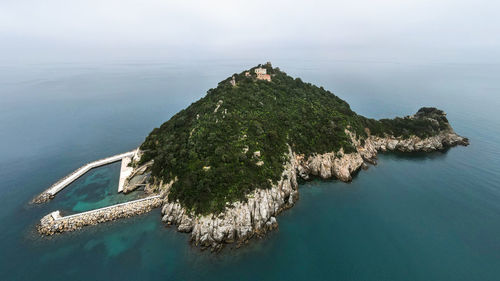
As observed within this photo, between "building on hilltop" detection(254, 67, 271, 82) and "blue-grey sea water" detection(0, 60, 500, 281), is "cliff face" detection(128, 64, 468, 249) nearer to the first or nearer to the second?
"blue-grey sea water" detection(0, 60, 500, 281)

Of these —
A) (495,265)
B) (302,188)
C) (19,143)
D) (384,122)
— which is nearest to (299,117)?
(302,188)

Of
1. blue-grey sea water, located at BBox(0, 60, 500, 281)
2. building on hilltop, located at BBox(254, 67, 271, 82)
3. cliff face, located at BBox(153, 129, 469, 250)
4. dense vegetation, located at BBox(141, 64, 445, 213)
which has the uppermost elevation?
building on hilltop, located at BBox(254, 67, 271, 82)

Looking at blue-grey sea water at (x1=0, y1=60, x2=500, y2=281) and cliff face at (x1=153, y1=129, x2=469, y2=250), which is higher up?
cliff face at (x1=153, y1=129, x2=469, y2=250)

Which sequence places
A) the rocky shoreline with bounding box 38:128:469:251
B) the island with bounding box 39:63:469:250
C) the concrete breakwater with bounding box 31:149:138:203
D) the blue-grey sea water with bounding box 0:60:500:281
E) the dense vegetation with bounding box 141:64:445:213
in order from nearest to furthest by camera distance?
the blue-grey sea water with bounding box 0:60:500:281 < the rocky shoreline with bounding box 38:128:469:251 < the island with bounding box 39:63:469:250 < the dense vegetation with bounding box 141:64:445:213 < the concrete breakwater with bounding box 31:149:138:203

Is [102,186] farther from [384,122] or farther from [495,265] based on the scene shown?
[384,122]

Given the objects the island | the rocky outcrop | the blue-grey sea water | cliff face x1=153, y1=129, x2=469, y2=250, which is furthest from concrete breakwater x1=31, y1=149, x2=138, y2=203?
the rocky outcrop

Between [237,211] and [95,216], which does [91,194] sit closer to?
[95,216]
